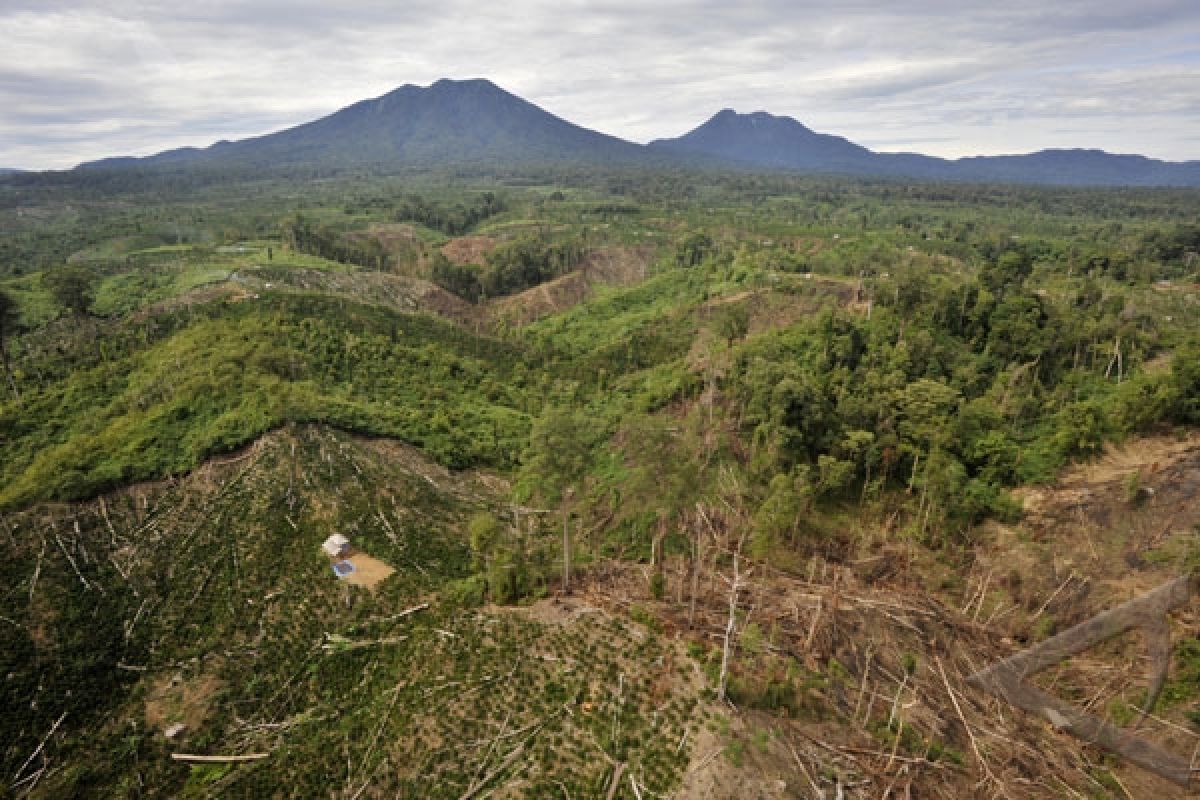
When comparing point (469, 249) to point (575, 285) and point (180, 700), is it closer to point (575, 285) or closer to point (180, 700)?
point (575, 285)

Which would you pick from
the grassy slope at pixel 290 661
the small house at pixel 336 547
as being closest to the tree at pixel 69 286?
the grassy slope at pixel 290 661

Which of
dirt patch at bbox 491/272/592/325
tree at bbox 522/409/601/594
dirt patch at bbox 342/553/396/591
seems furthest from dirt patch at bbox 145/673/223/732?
dirt patch at bbox 491/272/592/325

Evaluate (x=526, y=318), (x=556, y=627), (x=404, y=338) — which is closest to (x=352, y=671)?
(x=556, y=627)

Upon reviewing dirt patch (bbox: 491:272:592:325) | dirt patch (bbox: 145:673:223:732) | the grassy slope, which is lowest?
dirt patch (bbox: 145:673:223:732)

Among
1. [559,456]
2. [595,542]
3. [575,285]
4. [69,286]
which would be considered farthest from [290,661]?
[575,285]

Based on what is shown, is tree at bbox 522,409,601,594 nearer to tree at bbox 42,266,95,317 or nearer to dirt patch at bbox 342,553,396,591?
dirt patch at bbox 342,553,396,591
